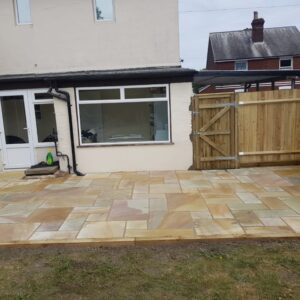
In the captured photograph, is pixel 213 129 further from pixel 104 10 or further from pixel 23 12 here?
pixel 23 12

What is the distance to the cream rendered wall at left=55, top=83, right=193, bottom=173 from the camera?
836cm

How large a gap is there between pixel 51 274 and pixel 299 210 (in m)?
4.01

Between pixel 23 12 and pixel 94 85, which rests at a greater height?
pixel 23 12

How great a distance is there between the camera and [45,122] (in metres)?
9.03

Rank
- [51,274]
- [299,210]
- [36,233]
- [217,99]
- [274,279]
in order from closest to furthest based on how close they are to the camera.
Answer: [274,279], [51,274], [36,233], [299,210], [217,99]

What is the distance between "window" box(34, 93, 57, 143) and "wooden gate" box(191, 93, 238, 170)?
410 centimetres

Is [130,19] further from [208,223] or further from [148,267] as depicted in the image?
[148,267]

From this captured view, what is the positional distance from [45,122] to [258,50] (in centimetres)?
2277

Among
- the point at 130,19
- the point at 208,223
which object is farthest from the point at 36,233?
the point at 130,19

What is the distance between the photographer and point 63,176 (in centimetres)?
829

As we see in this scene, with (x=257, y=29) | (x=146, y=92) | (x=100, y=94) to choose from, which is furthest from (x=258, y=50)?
(x=100, y=94)

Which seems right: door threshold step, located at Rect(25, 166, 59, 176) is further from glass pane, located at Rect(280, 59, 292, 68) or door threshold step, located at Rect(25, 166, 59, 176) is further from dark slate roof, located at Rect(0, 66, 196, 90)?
glass pane, located at Rect(280, 59, 292, 68)

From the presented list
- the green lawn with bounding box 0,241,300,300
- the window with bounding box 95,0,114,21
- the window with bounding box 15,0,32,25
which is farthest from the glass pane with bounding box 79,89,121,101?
the green lawn with bounding box 0,241,300,300

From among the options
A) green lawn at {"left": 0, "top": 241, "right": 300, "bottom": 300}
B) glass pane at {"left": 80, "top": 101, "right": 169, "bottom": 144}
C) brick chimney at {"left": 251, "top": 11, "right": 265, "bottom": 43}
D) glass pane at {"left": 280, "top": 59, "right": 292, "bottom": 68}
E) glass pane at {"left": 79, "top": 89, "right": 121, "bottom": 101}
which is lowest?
green lawn at {"left": 0, "top": 241, "right": 300, "bottom": 300}
